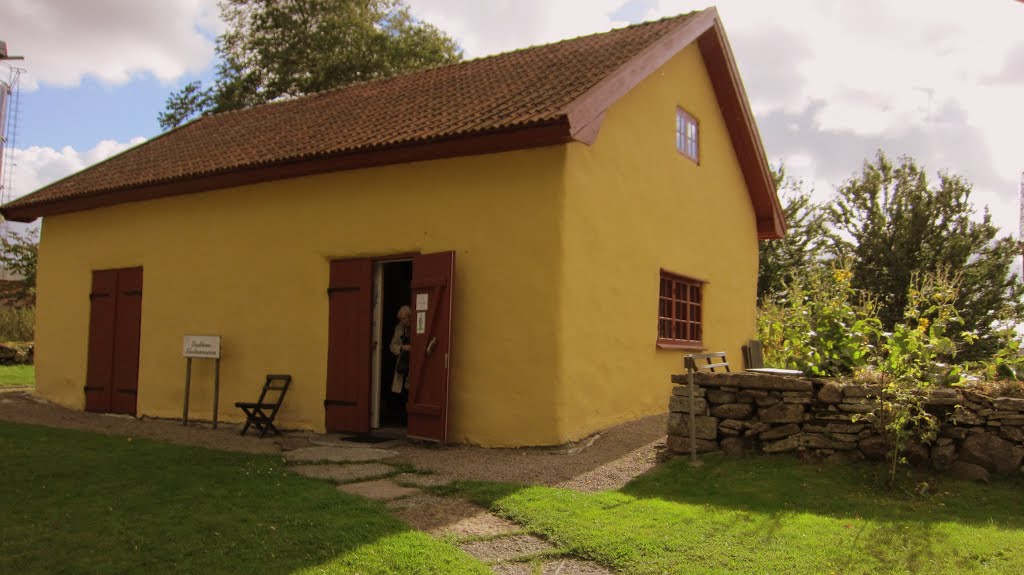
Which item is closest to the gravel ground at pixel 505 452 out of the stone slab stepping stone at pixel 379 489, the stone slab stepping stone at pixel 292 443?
the stone slab stepping stone at pixel 292 443

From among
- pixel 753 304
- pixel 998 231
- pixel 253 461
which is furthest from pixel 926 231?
pixel 253 461

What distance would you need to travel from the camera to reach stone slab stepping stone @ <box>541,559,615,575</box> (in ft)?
15.1

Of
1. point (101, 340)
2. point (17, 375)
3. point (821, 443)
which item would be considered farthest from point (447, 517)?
point (17, 375)

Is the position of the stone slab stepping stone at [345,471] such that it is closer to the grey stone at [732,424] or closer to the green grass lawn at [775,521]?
the green grass lawn at [775,521]

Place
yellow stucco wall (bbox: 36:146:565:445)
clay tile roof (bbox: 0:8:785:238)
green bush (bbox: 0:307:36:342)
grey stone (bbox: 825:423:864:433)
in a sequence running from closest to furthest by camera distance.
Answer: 1. grey stone (bbox: 825:423:864:433)
2. yellow stucco wall (bbox: 36:146:565:445)
3. clay tile roof (bbox: 0:8:785:238)
4. green bush (bbox: 0:307:36:342)

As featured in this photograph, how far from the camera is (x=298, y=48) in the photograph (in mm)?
25109

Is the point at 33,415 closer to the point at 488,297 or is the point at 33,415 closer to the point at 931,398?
the point at 488,297

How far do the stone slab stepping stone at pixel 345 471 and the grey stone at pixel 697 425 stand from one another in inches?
108

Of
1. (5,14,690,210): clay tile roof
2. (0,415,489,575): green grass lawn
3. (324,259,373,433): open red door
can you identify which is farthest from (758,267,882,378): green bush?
(324,259,373,433): open red door

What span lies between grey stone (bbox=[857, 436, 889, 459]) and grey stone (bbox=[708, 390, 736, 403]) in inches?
45.6

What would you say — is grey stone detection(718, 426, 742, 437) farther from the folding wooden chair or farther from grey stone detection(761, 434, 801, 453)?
the folding wooden chair

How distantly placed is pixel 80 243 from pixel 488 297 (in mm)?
8164

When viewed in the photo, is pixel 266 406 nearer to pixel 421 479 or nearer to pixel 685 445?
pixel 421 479

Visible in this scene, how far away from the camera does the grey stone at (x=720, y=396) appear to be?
24.4ft
